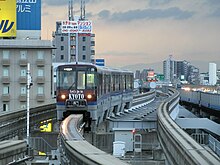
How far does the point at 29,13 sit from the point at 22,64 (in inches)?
224

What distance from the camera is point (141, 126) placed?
1051 inches

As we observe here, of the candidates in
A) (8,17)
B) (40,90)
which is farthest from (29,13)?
(40,90)

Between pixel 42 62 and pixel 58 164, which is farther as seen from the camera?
pixel 42 62

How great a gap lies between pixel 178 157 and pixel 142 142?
35.2ft

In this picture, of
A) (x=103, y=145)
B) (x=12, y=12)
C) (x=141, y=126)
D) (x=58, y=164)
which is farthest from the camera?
(x=12, y=12)

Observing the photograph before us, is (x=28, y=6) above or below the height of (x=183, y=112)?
above

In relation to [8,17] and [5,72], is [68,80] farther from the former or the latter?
[5,72]

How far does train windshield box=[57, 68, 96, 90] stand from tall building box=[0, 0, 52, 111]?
29277 millimetres

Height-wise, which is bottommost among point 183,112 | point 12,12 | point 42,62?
point 183,112

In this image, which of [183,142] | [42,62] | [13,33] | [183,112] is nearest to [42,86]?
[42,62]

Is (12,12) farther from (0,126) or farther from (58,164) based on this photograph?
(58,164)

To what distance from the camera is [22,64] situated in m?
52.5

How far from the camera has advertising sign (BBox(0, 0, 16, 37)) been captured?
51.0 meters

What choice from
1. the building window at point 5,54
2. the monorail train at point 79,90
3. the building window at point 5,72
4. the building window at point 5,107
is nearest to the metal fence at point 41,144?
the monorail train at point 79,90
